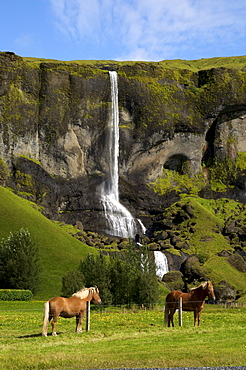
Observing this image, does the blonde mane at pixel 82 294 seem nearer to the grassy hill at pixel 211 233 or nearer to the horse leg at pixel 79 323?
the horse leg at pixel 79 323

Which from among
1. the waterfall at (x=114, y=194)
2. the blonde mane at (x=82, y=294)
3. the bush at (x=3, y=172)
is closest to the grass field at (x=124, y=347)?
the blonde mane at (x=82, y=294)

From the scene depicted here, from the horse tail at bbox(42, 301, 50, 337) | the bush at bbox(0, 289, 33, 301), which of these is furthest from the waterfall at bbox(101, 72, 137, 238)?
the horse tail at bbox(42, 301, 50, 337)

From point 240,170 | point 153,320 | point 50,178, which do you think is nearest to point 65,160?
point 50,178

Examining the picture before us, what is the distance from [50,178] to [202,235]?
50932mm

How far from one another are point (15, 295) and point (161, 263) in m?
58.4

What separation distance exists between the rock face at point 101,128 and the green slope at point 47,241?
3164cm

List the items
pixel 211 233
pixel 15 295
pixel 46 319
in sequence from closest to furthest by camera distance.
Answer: pixel 46 319, pixel 15 295, pixel 211 233

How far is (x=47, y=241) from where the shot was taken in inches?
3971

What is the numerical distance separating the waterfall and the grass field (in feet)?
358

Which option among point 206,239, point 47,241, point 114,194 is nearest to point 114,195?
point 114,194

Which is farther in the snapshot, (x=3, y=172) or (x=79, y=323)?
(x=3, y=172)

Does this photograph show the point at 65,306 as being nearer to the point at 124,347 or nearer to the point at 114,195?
the point at 124,347

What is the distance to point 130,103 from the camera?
167 meters

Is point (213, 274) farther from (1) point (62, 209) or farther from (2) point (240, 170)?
(2) point (240, 170)
